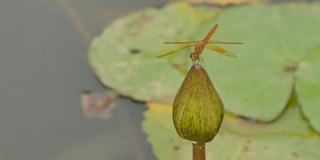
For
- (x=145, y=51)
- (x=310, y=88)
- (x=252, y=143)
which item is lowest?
(x=252, y=143)

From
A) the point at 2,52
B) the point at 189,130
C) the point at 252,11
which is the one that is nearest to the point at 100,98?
the point at 2,52

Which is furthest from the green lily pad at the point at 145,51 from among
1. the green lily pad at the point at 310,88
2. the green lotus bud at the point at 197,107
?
the green lotus bud at the point at 197,107

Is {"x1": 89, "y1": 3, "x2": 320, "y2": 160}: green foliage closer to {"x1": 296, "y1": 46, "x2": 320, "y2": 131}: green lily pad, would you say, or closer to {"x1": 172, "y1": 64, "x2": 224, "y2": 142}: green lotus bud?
{"x1": 296, "y1": 46, "x2": 320, "y2": 131}: green lily pad

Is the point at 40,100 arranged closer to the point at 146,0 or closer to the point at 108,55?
the point at 108,55

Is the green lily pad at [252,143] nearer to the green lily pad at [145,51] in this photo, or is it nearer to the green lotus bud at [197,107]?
the green lily pad at [145,51]

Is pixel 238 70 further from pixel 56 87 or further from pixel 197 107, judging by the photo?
pixel 197 107

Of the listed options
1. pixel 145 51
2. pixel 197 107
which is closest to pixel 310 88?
pixel 145 51

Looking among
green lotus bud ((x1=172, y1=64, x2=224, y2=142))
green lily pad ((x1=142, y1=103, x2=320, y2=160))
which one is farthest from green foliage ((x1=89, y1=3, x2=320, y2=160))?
green lotus bud ((x1=172, y1=64, x2=224, y2=142))
